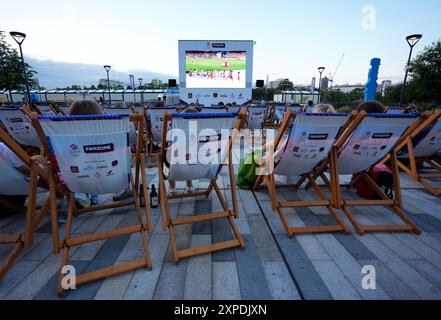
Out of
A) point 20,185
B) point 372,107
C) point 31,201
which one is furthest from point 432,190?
point 20,185

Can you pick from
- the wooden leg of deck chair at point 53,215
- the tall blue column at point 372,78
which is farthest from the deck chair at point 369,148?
the tall blue column at point 372,78

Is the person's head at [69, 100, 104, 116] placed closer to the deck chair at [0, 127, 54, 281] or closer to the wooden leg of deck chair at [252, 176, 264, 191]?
the deck chair at [0, 127, 54, 281]

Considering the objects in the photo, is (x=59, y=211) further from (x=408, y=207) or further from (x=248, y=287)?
(x=408, y=207)

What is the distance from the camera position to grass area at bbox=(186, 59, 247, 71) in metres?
14.8

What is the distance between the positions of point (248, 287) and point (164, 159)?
4.14 feet

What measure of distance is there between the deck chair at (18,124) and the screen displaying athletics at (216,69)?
1211 cm

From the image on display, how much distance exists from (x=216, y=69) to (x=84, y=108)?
14.2 metres

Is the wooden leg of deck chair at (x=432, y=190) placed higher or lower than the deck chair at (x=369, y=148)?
lower

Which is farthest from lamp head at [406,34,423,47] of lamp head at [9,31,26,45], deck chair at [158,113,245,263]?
lamp head at [9,31,26,45]

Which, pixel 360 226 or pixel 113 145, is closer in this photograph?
pixel 113 145

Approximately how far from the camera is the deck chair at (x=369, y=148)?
2.15m

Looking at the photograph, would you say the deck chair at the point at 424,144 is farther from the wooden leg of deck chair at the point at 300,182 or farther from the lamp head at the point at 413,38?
the lamp head at the point at 413,38
